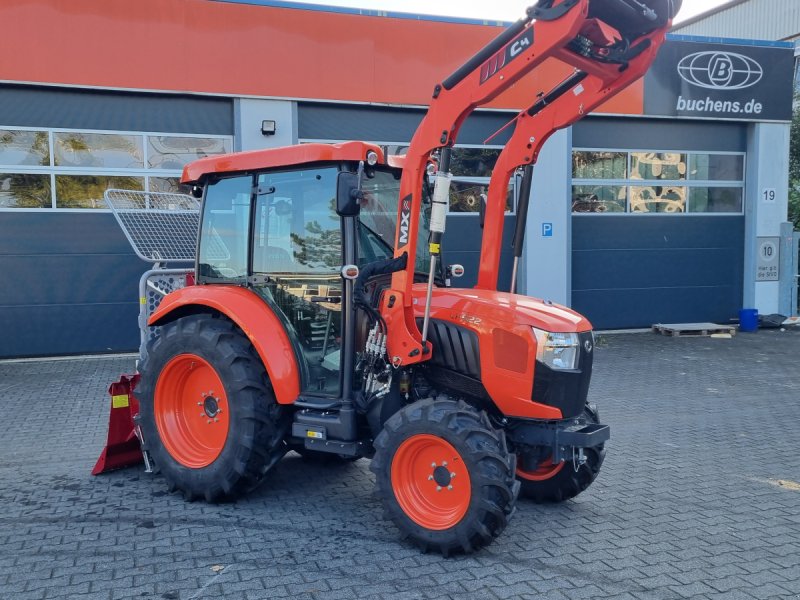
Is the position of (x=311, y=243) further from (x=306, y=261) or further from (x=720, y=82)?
(x=720, y=82)

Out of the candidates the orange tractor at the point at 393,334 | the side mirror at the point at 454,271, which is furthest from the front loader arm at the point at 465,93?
the side mirror at the point at 454,271

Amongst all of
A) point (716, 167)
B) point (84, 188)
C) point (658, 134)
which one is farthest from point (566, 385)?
point (716, 167)

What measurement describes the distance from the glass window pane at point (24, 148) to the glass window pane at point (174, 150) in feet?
4.57

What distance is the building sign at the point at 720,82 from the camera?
43.1ft

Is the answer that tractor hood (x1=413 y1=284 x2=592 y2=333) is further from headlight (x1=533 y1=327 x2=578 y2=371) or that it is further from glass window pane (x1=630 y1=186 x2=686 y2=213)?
glass window pane (x1=630 y1=186 x2=686 y2=213)

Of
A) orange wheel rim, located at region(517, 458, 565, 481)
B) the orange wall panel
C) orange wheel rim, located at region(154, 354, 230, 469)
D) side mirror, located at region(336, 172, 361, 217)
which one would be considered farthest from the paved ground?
the orange wall panel

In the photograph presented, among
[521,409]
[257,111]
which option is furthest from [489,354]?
[257,111]

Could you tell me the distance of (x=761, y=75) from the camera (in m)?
13.7

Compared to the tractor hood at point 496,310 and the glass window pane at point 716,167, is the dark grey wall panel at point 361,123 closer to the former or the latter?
the glass window pane at point 716,167

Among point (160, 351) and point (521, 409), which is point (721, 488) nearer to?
point (521, 409)

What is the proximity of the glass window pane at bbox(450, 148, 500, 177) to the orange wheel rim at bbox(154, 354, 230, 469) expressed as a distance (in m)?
7.81

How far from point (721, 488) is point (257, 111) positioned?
326 inches

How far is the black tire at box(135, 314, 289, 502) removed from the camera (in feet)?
15.1

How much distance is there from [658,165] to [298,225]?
10454mm
